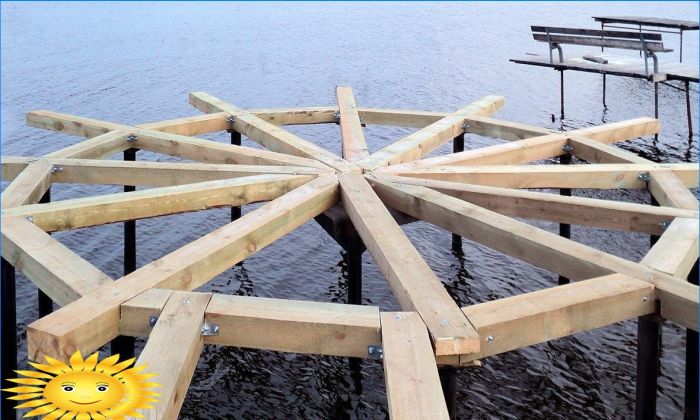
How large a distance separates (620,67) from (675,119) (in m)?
2.41

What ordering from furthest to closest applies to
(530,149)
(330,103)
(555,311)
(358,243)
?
(330,103) < (530,149) < (358,243) < (555,311)

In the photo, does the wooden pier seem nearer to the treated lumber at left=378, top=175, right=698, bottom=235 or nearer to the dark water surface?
the treated lumber at left=378, top=175, right=698, bottom=235

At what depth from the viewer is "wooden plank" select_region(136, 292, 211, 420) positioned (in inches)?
136

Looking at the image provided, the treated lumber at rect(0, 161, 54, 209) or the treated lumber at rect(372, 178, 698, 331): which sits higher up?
the treated lumber at rect(0, 161, 54, 209)

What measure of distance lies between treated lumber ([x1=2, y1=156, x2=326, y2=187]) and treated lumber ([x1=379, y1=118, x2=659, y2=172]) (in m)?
1.40

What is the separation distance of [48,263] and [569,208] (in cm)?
408

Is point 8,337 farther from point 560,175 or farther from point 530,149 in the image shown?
point 530,149

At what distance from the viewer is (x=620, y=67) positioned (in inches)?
607

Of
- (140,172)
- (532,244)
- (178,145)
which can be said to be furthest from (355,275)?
(532,244)

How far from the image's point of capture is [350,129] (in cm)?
882

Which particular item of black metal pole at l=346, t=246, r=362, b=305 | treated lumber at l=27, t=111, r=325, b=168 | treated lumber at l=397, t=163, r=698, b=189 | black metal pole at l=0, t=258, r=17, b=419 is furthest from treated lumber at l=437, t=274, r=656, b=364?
black metal pole at l=0, t=258, r=17, b=419

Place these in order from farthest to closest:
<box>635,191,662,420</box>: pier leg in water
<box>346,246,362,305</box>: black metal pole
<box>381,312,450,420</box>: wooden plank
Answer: <box>346,246,362,305</box>: black metal pole → <box>635,191,662,420</box>: pier leg in water → <box>381,312,450,420</box>: wooden plank

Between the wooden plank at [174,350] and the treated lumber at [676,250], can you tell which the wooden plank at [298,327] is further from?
the treated lumber at [676,250]

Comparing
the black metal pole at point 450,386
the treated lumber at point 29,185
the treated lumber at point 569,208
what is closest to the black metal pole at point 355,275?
the treated lumber at point 569,208
